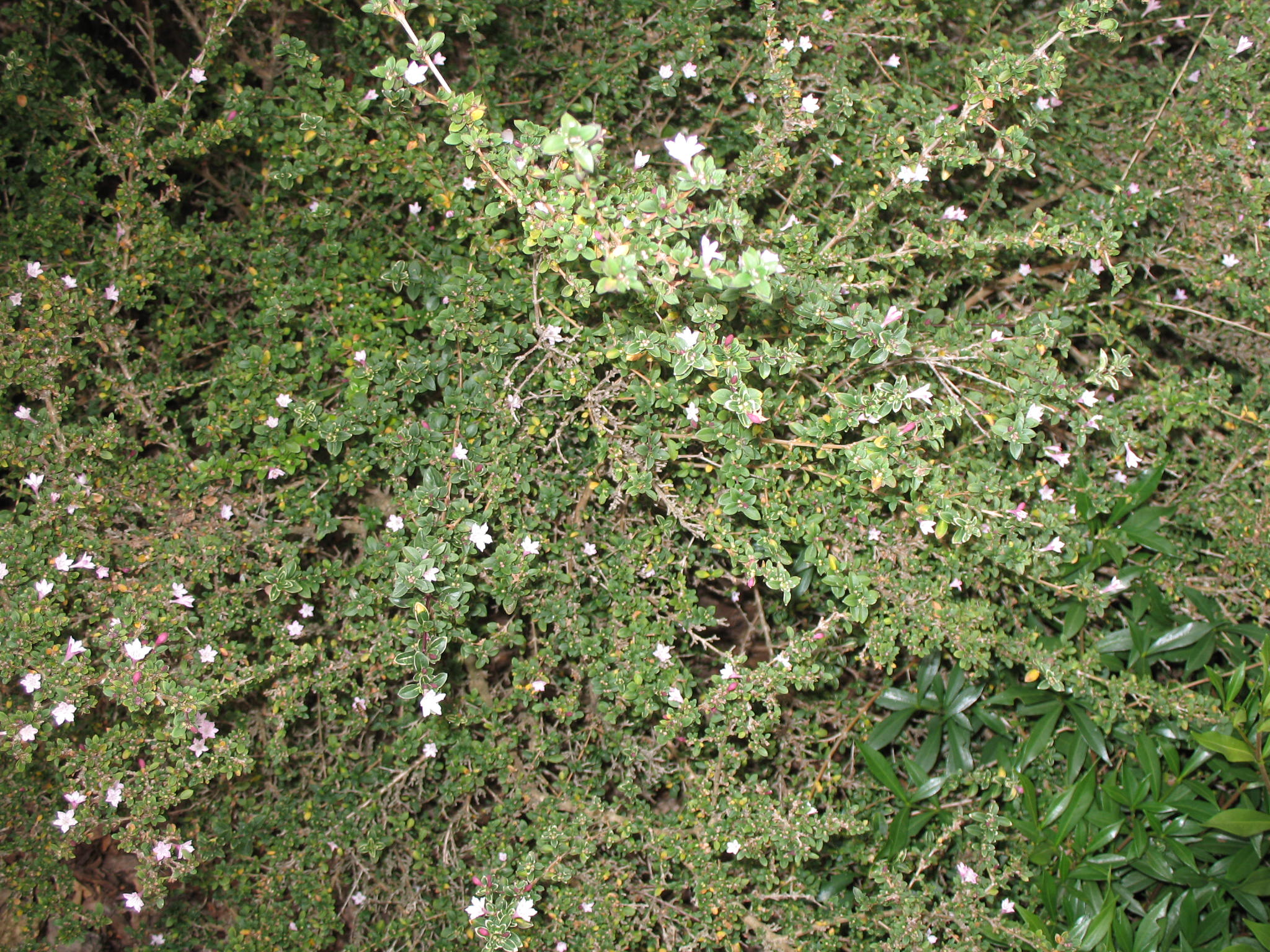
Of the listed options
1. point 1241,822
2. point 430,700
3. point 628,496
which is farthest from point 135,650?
point 1241,822

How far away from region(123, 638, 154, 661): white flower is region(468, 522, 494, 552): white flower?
2.67ft

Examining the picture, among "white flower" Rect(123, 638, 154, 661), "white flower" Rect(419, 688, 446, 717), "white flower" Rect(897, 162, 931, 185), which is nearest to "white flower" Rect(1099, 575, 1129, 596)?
"white flower" Rect(897, 162, 931, 185)

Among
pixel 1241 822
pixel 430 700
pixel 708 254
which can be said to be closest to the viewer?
pixel 708 254

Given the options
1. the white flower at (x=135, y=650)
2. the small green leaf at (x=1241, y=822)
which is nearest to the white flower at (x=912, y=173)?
the small green leaf at (x=1241, y=822)

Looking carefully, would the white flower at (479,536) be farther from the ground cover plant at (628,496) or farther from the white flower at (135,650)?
the white flower at (135,650)

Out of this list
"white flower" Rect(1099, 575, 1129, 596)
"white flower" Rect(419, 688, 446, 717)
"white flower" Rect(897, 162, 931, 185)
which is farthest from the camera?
"white flower" Rect(1099, 575, 1129, 596)

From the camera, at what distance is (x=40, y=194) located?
249 centimetres

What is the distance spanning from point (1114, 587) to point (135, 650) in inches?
101

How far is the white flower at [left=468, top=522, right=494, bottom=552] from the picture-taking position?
1979 millimetres

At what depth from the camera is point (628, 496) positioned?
236 centimetres

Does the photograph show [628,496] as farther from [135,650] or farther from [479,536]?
[135,650]

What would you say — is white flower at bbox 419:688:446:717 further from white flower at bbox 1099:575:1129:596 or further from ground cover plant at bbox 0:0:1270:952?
white flower at bbox 1099:575:1129:596

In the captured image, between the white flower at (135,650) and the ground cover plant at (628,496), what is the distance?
0.4 inches

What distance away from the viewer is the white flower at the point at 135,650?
79.1 inches
